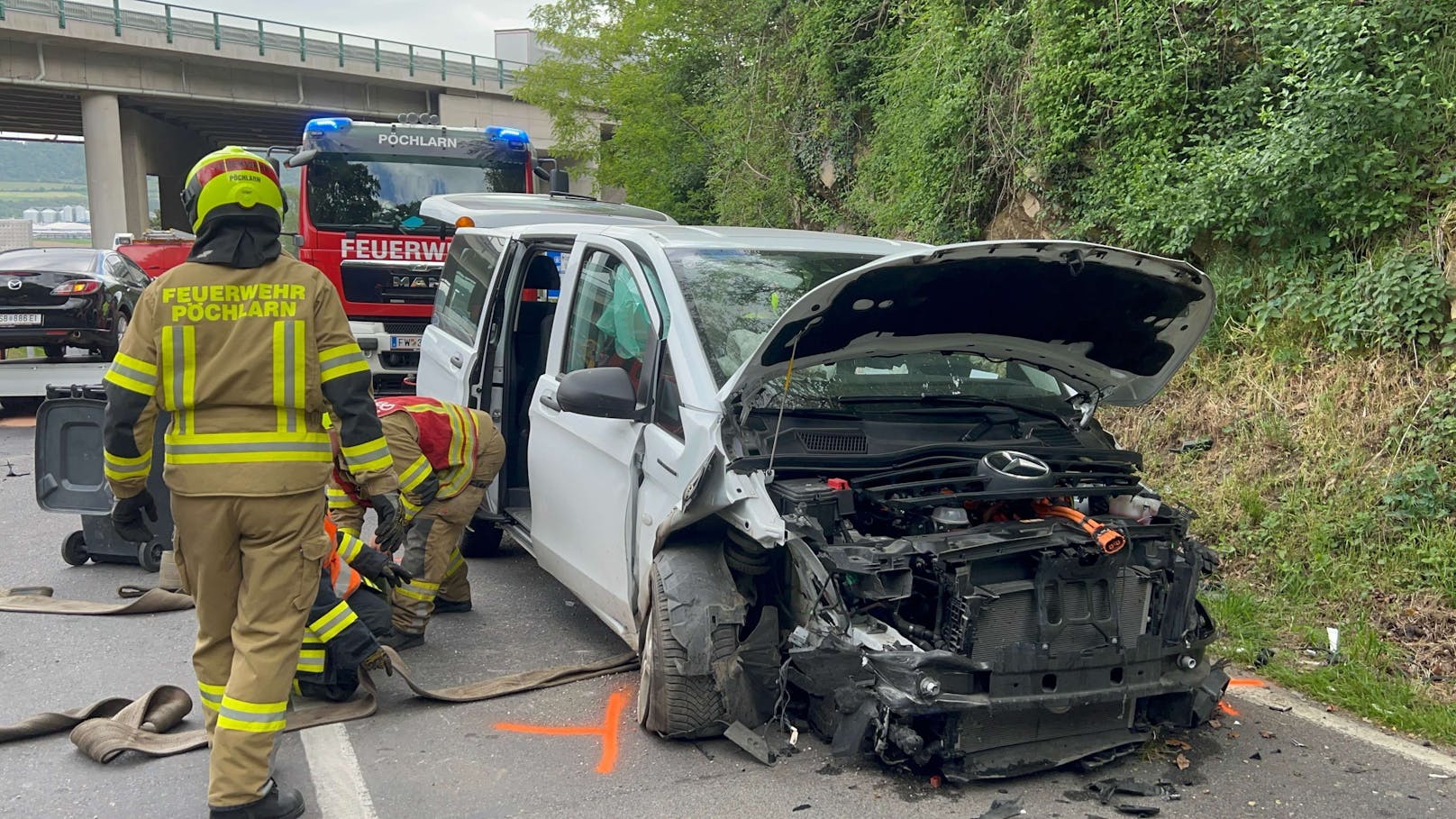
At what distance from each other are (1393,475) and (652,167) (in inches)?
573

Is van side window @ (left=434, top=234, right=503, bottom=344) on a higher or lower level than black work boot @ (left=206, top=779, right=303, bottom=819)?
higher

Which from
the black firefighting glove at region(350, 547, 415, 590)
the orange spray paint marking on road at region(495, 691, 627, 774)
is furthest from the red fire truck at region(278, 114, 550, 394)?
the orange spray paint marking on road at region(495, 691, 627, 774)

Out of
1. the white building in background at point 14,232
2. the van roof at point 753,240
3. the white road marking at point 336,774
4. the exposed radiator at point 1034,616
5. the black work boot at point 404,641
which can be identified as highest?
the white building in background at point 14,232

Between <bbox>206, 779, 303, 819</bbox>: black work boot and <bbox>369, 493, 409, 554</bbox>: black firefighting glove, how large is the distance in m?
0.93

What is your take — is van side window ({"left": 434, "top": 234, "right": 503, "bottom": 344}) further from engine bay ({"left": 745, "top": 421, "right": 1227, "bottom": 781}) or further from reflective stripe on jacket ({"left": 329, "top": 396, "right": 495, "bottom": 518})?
engine bay ({"left": 745, "top": 421, "right": 1227, "bottom": 781})

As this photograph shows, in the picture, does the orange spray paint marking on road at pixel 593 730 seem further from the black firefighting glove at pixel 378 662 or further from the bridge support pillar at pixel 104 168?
the bridge support pillar at pixel 104 168

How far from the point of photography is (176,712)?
421cm

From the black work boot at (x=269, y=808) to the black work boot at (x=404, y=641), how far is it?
1.48 m

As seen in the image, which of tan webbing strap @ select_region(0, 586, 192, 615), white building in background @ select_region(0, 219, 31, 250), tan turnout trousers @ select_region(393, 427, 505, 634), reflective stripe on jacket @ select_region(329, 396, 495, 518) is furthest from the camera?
white building in background @ select_region(0, 219, 31, 250)

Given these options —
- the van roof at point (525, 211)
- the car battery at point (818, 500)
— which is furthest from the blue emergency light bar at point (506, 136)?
the car battery at point (818, 500)

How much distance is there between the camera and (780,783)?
3.66 meters

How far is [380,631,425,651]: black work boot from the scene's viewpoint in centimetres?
508

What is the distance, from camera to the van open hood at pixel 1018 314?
147 inches

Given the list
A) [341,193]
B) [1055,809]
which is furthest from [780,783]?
[341,193]
